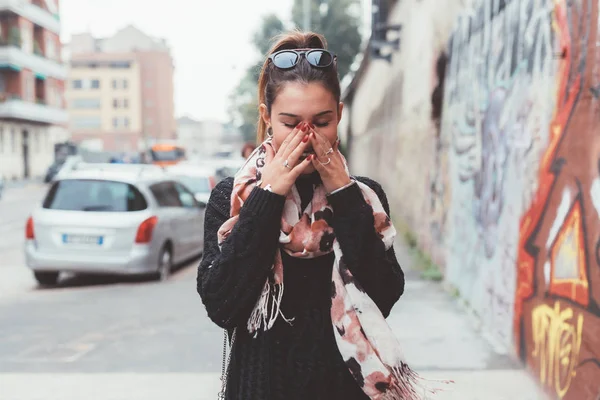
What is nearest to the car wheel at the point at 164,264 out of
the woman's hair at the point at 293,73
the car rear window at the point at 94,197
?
the car rear window at the point at 94,197

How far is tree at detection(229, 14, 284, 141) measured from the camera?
4369 cm

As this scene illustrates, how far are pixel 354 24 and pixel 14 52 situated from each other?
2221cm

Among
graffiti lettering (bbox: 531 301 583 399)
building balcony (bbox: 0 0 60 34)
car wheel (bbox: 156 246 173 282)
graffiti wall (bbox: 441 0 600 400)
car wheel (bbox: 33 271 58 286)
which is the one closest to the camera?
graffiti wall (bbox: 441 0 600 400)

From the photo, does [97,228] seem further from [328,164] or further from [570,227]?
[328,164]

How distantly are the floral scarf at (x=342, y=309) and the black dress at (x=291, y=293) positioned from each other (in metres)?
0.03

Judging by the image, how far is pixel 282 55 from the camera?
1886 millimetres

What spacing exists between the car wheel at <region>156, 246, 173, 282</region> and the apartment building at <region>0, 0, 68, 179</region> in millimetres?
32211

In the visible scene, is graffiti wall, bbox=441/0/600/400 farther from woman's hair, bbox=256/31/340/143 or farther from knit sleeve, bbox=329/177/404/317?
woman's hair, bbox=256/31/340/143

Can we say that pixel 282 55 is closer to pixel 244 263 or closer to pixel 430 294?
pixel 244 263

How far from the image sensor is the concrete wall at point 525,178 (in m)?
3.59

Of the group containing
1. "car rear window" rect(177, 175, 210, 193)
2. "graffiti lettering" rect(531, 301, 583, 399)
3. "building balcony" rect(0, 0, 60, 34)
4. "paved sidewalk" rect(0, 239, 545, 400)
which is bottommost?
"paved sidewalk" rect(0, 239, 545, 400)

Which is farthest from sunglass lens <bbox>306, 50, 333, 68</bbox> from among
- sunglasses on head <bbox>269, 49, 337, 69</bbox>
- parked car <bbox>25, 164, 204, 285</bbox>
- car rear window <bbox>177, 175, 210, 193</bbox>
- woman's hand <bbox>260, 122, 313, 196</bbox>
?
car rear window <bbox>177, 175, 210, 193</bbox>

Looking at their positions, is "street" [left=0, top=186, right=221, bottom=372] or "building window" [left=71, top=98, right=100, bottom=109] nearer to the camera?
"street" [left=0, top=186, right=221, bottom=372]

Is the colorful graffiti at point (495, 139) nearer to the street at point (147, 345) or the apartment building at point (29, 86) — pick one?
the street at point (147, 345)
